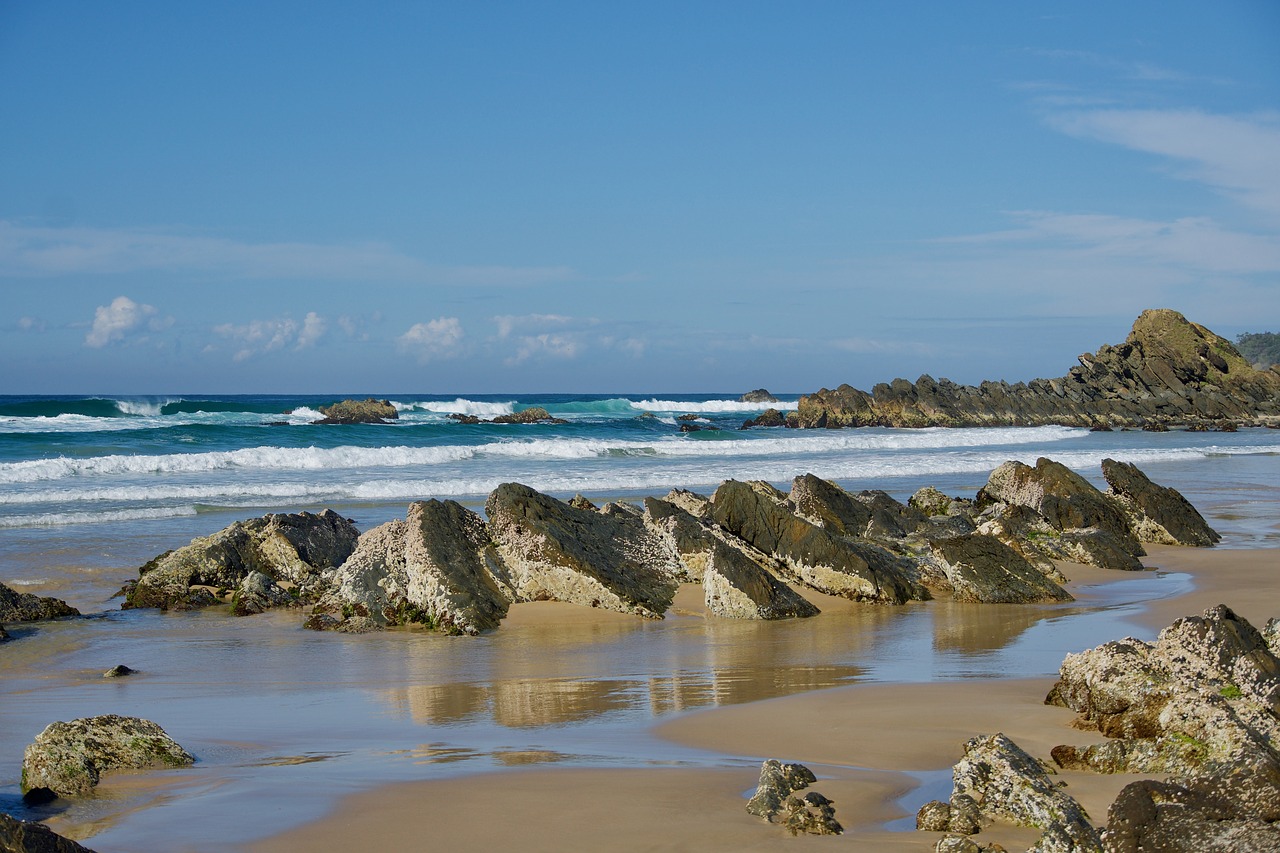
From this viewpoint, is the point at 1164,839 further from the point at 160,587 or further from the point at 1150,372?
the point at 1150,372

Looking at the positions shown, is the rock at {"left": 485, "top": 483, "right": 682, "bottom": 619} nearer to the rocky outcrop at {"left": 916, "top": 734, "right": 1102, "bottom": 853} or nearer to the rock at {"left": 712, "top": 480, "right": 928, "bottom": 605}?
A: the rock at {"left": 712, "top": 480, "right": 928, "bottom": 605}

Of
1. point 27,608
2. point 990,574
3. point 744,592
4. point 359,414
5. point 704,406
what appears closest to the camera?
point 27,608

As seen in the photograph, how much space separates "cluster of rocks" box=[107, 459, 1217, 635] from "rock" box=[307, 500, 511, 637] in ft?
0.04

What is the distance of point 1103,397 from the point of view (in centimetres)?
6259

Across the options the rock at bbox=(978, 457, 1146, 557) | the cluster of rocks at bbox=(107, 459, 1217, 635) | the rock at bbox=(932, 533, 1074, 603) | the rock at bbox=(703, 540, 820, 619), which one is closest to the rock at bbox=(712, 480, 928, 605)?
the cluster of rocks at bbox=(107, 459, 1217, 635)

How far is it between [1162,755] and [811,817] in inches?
59.8

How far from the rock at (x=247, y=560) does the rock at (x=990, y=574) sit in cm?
539

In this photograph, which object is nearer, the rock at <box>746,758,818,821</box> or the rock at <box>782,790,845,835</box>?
the rock at <box>782,790,845,835</box>

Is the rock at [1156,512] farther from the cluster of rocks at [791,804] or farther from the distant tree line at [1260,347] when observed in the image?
the distant tree line at [1260,347]

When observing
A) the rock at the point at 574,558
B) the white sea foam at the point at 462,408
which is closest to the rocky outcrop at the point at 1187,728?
the rock at the point at 574,558

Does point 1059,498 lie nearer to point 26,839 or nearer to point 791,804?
point 791,804

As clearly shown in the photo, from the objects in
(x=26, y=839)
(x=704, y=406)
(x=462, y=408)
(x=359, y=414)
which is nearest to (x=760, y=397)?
(x=704, y=406)

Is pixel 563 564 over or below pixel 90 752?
over

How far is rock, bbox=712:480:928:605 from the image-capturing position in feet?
30.5
